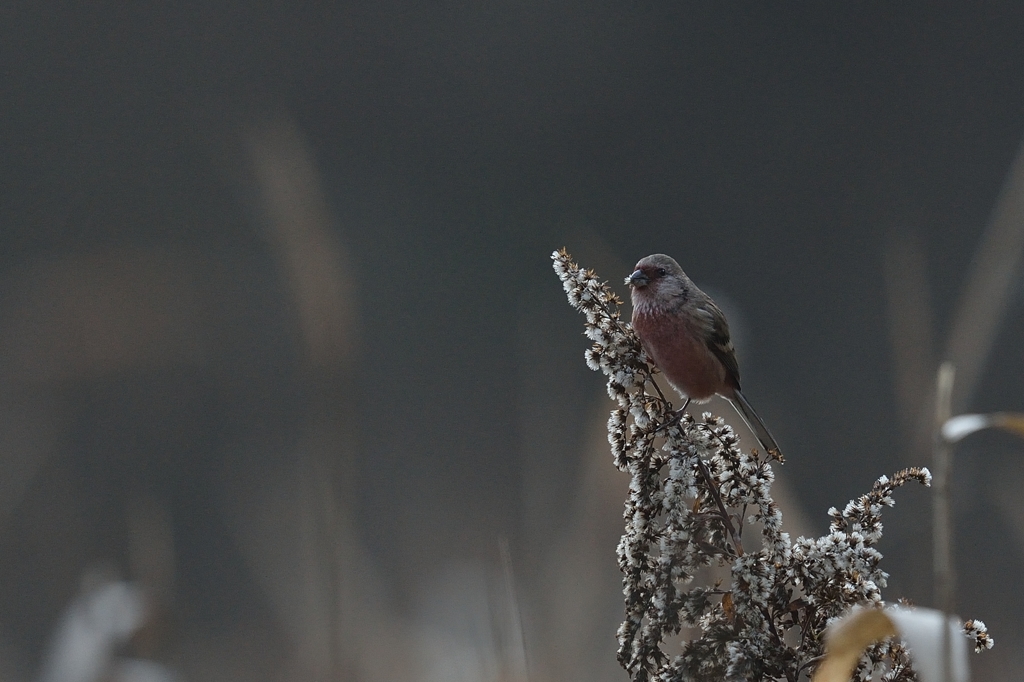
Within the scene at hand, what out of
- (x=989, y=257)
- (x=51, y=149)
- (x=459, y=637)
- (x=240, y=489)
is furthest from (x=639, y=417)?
(x=51, y=149)

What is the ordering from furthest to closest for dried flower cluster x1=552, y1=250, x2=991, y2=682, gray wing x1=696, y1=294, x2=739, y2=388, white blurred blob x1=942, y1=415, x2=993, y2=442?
gray wing x1=696, y1=294, x2=739, y2=388 → dried flower cluster x1=552, y1=250, x2=991, y2=682 → white blurred blob x1=942, y1=415, x2=993, y2=442

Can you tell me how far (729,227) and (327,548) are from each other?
14.5 meters

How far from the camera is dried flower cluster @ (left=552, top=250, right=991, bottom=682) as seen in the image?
1400 mm

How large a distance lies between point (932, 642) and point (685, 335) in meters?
1.24

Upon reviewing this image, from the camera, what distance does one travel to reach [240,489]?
180 inches

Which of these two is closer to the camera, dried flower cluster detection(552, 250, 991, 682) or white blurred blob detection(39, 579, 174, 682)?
dried flower cluster detection(552, 250, 991, 682)

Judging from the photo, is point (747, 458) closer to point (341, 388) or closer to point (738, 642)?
point (738, 642)

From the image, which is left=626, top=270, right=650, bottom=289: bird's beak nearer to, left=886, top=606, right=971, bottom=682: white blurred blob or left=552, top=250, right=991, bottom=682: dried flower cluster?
left=552, top=250, right=991, bottom=682: dried flower cluster

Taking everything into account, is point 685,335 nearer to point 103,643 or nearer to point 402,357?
point 103,643

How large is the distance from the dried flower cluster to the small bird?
574 mm

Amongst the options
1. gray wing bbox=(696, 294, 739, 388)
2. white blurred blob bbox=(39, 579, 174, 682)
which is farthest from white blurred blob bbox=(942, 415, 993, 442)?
white blurred blob bbox=(39, 579, 174, 682)

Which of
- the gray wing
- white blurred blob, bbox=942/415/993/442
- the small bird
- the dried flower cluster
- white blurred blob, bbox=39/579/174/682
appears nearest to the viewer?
white blurred blob, bbox=942/415/993/442

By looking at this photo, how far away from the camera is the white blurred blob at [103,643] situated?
2.09m

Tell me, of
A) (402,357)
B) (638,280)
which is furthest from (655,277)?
(402,357)
